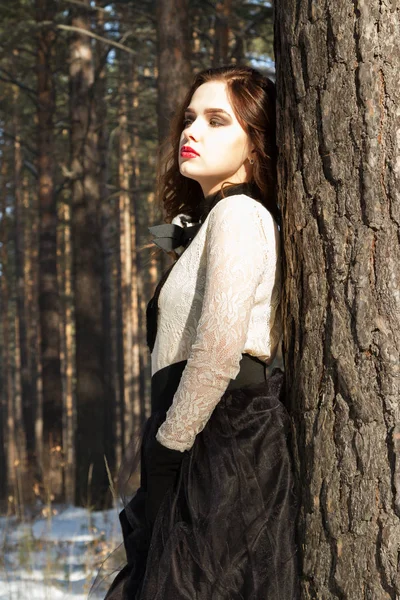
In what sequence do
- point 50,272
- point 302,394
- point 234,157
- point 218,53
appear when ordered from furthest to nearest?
point 50,272
point 218,53
point 234,157
point 302,394

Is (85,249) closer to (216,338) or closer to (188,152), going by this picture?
(188,152)

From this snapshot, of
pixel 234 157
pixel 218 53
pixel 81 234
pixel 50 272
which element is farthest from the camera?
pixel 50 272

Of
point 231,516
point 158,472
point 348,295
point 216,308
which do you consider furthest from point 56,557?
point 348,295

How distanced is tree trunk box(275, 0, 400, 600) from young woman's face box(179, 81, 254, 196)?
326 mm

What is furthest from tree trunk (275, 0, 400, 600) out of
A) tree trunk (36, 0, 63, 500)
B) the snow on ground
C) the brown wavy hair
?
tree trunk (36, 0, 63, 500)

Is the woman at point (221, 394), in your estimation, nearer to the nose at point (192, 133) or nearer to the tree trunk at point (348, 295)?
the nose at point (192, 133)

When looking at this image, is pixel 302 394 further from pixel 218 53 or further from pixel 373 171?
pixel 218 53

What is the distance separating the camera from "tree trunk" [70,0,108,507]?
10.5m

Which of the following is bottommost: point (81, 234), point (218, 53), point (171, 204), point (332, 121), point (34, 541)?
point (34, 541)

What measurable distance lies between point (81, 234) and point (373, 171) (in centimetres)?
A: 872

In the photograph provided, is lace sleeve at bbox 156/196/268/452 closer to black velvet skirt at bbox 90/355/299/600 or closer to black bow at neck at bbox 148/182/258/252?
black velvet skirt at bbox 90/355/299/600

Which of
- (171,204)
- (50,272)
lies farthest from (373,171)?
(50,272)

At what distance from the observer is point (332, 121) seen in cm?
216

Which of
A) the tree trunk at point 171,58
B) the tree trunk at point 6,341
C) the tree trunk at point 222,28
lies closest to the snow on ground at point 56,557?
the tree trunk at point 171,58
